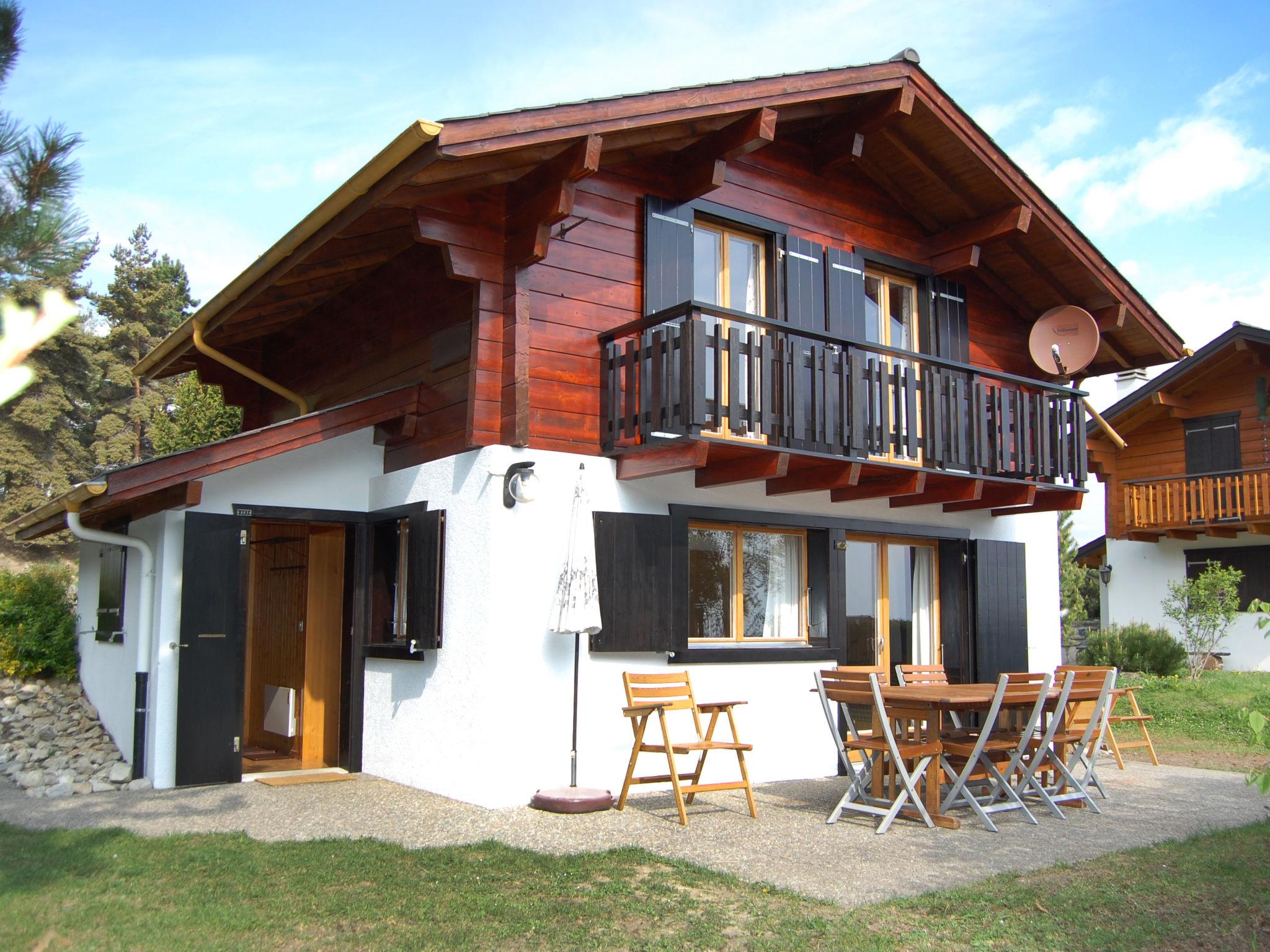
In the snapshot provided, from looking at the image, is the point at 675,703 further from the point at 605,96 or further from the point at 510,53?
the point at 510,53

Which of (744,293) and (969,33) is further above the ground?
(969,33)

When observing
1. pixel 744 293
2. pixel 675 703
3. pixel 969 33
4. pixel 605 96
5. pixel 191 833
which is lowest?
pixel 191 833

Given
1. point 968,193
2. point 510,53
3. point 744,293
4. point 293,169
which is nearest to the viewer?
point 744,293

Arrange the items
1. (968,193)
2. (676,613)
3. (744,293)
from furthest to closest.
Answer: (968,193) < (744,293) < (676,613)

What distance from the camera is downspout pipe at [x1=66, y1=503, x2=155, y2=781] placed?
315 inches

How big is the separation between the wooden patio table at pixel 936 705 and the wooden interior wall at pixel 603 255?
108 inches

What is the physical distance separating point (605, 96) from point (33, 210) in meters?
4.69

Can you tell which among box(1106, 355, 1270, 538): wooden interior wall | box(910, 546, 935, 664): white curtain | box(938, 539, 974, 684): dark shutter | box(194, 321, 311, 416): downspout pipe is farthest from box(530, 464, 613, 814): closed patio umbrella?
box(1106, 355, 1270, 538): wooden interior wall

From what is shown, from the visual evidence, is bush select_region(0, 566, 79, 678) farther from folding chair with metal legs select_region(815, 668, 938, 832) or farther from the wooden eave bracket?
folding chair with metal legs select_region(815, 668, 938, 832)

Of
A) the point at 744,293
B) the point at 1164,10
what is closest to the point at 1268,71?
the point at 1164,10

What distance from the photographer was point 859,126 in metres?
9.48

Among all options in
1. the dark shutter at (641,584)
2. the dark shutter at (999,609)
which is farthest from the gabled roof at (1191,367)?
the dark shutter at (641,584)

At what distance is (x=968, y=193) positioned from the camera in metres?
10.2

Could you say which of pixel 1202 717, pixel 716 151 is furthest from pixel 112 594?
pixel 1202 717
